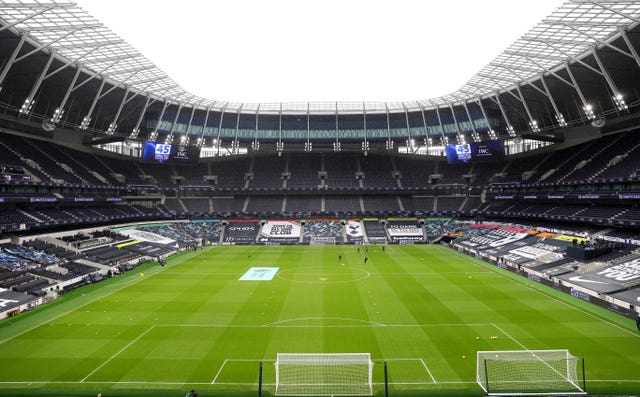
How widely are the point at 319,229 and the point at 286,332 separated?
47.6 m

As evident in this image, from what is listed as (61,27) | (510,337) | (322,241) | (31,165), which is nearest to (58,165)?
(31,165)

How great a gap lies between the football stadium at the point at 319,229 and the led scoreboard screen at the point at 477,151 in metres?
0.30

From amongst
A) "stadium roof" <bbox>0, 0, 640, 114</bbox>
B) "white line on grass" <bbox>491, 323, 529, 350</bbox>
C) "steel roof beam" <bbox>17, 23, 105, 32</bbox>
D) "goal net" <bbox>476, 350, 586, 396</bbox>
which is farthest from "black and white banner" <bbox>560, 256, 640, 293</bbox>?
"steel roof beam" <bbox>17, 23, 105, 32</bbox>

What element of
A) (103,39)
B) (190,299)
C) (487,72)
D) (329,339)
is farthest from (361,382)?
(487,72)

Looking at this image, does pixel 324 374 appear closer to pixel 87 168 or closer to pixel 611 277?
pixel 611 277

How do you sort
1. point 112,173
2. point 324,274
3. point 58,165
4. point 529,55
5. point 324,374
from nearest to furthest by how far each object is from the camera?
point 324,374
point 324,274
point 529,55
point 58,165
point 112,173

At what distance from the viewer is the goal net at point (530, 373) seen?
14.8m

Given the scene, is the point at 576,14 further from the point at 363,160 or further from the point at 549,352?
the point at 363,160

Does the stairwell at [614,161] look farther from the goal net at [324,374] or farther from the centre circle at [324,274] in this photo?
the goal net at [324,374]

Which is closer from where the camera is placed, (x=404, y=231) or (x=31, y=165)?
(x=31, y=165)

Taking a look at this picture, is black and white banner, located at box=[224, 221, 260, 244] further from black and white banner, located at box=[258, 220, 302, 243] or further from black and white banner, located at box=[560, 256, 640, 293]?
black and white banner, located at box=[560, 256, 640, 293]

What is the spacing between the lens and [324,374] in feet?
52.7

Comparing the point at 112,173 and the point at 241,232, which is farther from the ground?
the point at 112,173

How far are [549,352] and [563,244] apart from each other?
1117 inches
